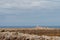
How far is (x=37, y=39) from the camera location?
1823cm

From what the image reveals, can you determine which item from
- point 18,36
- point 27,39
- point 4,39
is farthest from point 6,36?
point 27,39

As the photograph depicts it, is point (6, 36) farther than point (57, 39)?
Yes

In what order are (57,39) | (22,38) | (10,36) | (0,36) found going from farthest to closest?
1. (0,36)
2. (10,36)
3. (22,38)
4. (57,39)

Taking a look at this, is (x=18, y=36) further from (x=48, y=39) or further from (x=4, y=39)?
(x=48, y=39)

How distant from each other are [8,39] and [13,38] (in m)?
0.66

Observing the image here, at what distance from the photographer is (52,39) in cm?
1788

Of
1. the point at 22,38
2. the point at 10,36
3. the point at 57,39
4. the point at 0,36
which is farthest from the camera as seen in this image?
the point at 0,36

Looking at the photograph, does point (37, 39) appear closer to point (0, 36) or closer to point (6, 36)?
point (6, 36)

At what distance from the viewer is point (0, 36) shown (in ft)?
74.9

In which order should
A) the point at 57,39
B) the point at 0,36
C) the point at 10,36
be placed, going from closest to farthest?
the point at 57,39
the point at 10,36
the point at 0,36

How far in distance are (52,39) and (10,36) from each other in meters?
5.08

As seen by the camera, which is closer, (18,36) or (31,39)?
(31,39)

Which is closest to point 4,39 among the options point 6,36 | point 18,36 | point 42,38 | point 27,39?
point 6,36

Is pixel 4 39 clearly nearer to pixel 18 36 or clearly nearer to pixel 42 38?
pixel 18 36
